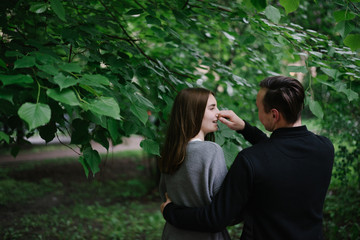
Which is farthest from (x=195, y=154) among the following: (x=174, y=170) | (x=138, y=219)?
(x=138, y=219)

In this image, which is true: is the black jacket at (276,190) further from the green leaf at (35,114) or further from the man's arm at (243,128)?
the green leaf at (35,114)

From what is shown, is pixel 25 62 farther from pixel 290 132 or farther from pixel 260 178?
pixel 290 132

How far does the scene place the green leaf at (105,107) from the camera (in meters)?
1.24

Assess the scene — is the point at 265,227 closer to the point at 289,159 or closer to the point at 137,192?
the point at 289,159

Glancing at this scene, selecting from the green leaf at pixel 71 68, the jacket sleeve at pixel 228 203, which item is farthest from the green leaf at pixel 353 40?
the green leaf at pixel 71 68

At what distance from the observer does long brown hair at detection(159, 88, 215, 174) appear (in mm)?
1761

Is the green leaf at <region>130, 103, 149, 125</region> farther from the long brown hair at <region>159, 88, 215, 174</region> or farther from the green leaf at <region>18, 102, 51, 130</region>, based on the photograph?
the green leaf at <region>18, 102, 51, 130</region>

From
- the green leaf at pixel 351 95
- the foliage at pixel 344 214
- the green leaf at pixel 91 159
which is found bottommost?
the foliage at pixel 344 214

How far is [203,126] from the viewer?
1834 millimetres

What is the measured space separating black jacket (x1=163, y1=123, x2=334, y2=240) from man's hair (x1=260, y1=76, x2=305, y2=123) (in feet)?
0.27

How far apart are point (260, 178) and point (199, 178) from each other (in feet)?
1.17

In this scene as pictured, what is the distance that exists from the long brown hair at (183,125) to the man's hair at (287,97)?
41 centimetres

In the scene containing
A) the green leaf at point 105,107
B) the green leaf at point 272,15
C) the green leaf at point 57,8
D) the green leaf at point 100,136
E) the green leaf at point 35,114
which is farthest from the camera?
the green leaf at point 272,15

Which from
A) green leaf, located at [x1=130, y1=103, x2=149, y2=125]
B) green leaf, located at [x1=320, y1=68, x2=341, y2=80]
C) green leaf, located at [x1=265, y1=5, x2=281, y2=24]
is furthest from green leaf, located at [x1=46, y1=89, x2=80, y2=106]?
green leaf, located at [x1=320, y1=68, x2=341, y2=80]
